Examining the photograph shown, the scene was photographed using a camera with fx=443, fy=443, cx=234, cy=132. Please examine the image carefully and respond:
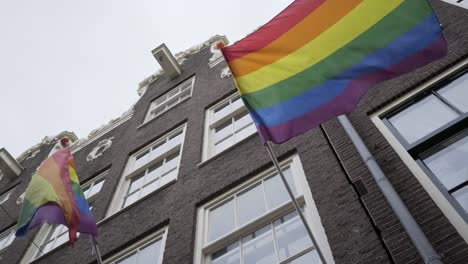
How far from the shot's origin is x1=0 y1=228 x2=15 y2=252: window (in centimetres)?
1390

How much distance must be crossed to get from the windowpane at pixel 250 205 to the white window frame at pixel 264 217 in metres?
0.19

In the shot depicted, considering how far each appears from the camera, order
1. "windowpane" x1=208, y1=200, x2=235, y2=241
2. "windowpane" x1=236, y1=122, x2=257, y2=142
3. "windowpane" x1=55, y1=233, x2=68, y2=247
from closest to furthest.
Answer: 1. "windowpane" x1=208, y1=200, x2=235, y2=241
2. "windowpane" x1=236, y1=122, x2=257, y2=142
3. "windowpane" x1=55, y1=233, x2=68, y2=247

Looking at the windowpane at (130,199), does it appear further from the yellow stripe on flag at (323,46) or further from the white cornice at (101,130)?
the white cornice at (101,130)

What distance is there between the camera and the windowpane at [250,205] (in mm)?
7191

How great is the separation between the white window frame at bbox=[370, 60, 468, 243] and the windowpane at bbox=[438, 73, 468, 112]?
221 millimetres

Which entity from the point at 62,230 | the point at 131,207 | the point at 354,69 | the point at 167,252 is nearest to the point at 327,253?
the point at 354,69

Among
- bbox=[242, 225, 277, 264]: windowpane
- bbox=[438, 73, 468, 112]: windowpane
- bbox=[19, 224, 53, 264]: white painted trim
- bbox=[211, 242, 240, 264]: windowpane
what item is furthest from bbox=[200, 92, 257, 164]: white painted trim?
bbox=[19, 224, 53, 264]: white painted trim

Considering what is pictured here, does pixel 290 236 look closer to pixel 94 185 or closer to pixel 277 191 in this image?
pixel 277 191

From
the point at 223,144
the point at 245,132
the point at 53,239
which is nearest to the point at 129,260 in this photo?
the point at 223,144

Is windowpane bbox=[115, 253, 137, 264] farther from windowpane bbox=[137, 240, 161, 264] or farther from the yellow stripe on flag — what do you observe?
the yellow stripe on flag

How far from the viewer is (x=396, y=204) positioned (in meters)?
5.16

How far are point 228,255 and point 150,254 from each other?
2.12m

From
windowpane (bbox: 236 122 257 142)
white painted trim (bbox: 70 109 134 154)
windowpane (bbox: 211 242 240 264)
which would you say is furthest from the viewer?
white painted trim (bbox: 70 109 134 154)

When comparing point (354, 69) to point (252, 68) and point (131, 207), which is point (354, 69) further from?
point (131, 207)
